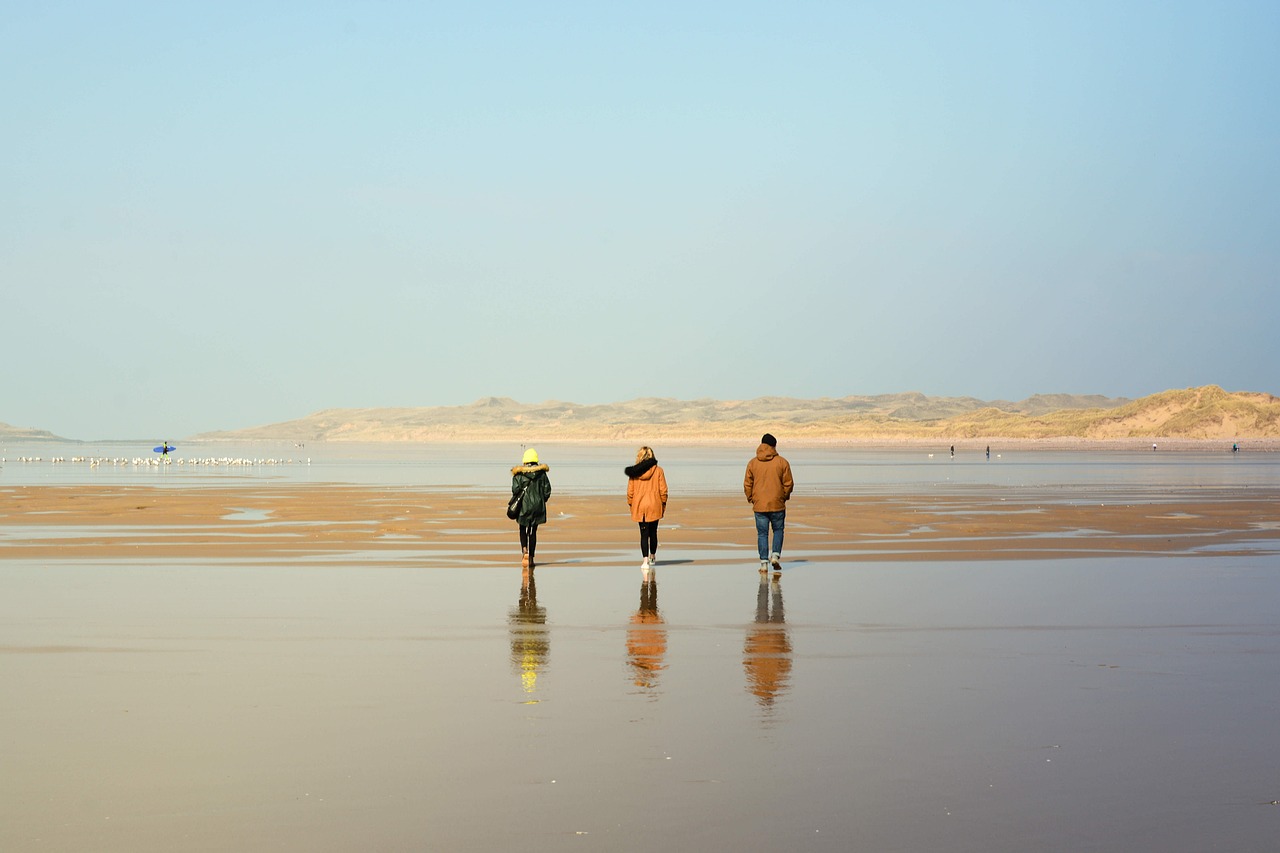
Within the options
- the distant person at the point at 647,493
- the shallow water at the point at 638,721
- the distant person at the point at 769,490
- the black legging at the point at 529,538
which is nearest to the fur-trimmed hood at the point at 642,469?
the distant person at the point at 647,493

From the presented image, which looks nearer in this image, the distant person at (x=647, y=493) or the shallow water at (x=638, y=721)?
the shallow water at (x=638, y=721)

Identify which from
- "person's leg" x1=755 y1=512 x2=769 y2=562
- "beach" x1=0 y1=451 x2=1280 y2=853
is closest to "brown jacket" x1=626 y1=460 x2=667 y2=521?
"beach" x1=0 y1=451 x2=1280 y2=853

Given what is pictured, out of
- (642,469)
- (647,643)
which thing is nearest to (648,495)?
(642,469)

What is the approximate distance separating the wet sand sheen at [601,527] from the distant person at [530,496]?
3.71ft

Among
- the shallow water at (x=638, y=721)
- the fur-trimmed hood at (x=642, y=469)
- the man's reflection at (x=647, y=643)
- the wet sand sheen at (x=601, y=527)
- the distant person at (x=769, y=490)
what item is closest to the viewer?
the shallow water at (x=638, y=721)

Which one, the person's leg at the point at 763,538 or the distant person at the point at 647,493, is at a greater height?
the distant person at the point at 647,493

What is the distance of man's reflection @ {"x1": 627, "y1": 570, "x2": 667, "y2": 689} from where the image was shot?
1031 centimetres

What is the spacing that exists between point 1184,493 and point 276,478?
37.6 meters

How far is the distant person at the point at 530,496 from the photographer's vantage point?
18.7 meters

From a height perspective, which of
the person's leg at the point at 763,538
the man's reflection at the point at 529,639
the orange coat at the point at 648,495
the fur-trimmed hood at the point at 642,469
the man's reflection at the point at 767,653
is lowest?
the man's reflection at the point at 767,653

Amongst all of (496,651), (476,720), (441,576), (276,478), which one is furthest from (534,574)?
(276,478)

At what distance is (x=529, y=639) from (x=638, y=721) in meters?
3.74

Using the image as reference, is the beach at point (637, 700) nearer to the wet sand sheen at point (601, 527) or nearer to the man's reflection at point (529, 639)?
the man's reflection at point (529, 639)

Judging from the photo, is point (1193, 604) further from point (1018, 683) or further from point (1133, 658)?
point (1018, 683)
